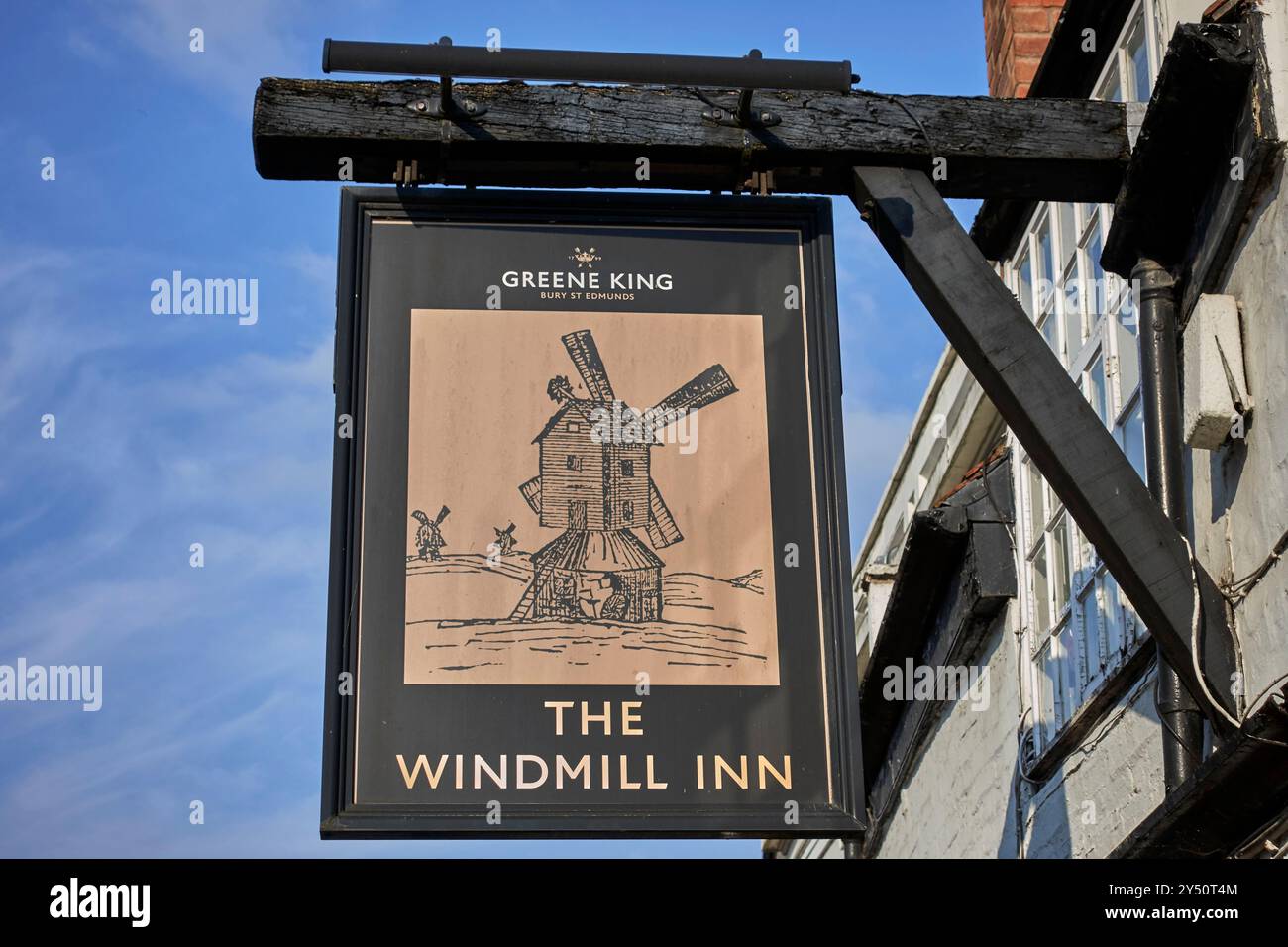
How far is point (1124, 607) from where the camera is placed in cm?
906

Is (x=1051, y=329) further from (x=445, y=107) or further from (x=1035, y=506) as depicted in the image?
(x=445, y=107)

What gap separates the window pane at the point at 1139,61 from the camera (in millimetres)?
9398

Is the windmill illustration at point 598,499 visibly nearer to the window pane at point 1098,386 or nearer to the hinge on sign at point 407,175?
the hinge on sign at point 407,175

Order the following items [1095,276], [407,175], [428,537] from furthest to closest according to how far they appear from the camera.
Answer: [1095,276] < [407,175] < [428,537]

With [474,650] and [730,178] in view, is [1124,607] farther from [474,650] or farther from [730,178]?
[474,650]

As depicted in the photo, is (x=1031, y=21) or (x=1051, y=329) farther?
(x=1031, y=21)

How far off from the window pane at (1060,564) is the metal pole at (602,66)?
3.87 metres

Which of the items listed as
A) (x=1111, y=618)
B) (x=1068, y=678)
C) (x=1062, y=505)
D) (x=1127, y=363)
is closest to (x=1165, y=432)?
(x=1127, y=363)

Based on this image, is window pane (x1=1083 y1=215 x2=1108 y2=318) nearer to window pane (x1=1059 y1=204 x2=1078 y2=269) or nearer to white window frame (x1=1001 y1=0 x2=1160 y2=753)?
white window frame (x1=1001 y1=0 x2=1160 y2=753)

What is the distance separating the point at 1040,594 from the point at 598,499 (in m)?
5.00

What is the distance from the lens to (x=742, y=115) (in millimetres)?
7359

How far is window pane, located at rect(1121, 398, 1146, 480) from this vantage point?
9.05 m
